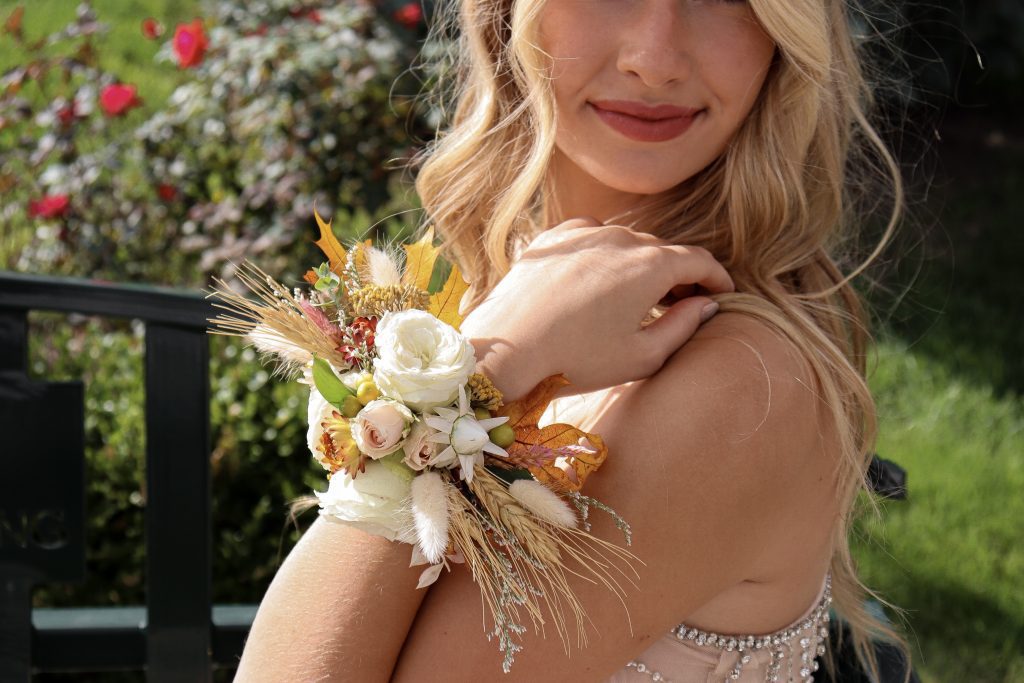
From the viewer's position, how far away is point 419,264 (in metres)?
1.54

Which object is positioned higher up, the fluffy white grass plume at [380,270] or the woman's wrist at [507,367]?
the fluffy white grass plume at [380,270]

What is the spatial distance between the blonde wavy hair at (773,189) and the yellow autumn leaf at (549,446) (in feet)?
1.08

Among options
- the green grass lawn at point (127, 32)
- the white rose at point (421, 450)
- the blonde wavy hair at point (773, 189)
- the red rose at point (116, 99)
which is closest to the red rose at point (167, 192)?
the red rose at point (116, 99)

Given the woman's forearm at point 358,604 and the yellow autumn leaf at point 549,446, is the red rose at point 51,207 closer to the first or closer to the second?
the woman's forearm at point 358,604

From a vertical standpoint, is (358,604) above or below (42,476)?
above

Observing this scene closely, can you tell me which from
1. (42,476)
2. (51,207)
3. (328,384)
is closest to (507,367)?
(328,384)

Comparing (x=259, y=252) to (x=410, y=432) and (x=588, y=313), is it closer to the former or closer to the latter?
(x=588, y=313)

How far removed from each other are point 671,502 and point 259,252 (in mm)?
2624

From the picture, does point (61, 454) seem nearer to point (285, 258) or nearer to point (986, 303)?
point (285, 258)

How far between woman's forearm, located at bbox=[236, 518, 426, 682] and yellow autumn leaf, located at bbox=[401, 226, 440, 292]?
1.06ft

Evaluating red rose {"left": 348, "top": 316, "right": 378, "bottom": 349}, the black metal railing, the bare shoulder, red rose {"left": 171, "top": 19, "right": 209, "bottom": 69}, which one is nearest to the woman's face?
the bare shoulder

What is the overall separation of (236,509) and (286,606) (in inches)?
77.0

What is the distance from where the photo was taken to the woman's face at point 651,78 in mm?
1688

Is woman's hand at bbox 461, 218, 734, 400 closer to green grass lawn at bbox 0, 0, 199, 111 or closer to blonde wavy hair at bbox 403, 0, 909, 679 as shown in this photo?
blonde wavy hair at bbox 403, 0, 909, 679
